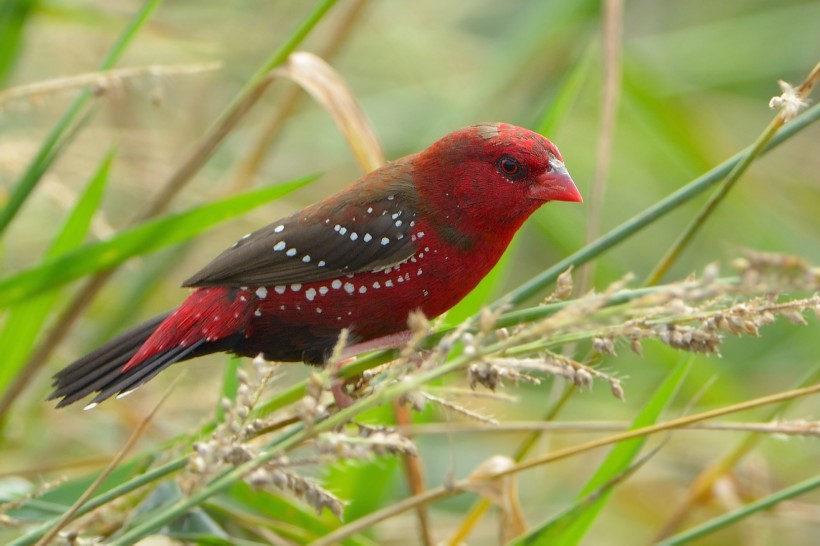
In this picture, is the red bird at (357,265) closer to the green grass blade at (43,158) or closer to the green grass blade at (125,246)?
the green grass blade at (125,246)

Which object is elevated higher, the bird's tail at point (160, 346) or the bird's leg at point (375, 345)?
the bird's tail at point (160, 346)

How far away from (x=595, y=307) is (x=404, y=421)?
1338 millimetres

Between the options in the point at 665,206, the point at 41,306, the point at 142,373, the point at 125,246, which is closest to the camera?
the point at 665,206

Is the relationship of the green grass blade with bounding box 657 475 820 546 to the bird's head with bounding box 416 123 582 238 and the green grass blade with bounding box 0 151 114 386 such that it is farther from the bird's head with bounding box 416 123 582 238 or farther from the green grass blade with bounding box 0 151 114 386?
the green grass blade with bounding box 0 151 114 386

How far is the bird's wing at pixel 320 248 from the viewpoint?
2405mm

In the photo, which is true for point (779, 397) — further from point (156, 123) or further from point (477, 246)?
point (156, 123)

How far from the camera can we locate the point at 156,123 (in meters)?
5.89

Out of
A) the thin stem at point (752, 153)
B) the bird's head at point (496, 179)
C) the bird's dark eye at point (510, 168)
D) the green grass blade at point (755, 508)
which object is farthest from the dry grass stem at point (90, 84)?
the green grass blade at point (755, 508)

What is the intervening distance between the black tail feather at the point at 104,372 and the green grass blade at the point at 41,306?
0.50 metres

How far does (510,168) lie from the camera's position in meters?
2.50

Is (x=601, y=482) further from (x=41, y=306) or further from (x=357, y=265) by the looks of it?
(x=41, y=306)

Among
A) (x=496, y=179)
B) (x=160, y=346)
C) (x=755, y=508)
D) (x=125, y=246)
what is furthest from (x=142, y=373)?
(x=755, y=508)

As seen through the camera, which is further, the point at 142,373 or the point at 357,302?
the point at 357,302

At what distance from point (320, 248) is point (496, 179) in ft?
1.50
